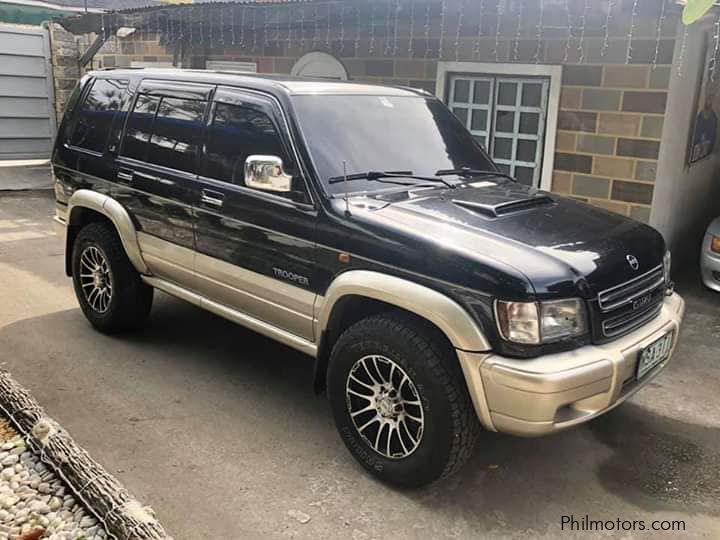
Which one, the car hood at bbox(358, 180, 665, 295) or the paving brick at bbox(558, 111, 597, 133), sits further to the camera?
the paving brick at bbox(558, 111, 597, 133)

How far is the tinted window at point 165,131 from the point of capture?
4406 mm

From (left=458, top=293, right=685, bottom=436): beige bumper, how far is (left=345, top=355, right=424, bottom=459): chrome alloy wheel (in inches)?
14.1

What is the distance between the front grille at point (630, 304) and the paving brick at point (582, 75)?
11.6 feet

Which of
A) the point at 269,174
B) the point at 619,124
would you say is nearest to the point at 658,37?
the point at 619,124

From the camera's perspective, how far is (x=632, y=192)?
6621mm

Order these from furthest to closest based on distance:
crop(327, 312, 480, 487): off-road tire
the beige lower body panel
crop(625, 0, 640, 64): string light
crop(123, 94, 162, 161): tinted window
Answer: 1. crop(625, 0, 640, 64): string light
2. crop(123, 94, 162, 161): tinted window
3. the beige lower body panel
4. crop(327, 312, 480, 487): off-road tire

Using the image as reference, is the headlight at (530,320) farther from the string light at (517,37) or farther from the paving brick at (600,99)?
the string light at (517,37)

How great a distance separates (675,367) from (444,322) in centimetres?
289

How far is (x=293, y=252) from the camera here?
12.4ft

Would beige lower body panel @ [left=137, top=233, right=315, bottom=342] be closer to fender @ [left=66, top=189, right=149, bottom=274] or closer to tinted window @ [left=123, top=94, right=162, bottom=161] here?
fender @ [left=66, top=189, right=149, bottom=274]

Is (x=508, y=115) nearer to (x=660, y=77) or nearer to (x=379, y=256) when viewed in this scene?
(x=660, y=77)

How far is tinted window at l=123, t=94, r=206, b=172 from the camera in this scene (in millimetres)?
4406
